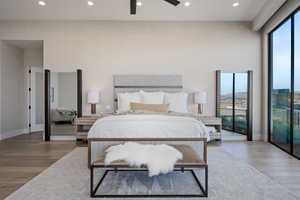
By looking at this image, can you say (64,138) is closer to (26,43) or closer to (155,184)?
(26,43)

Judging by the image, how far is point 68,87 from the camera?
16.8 feet

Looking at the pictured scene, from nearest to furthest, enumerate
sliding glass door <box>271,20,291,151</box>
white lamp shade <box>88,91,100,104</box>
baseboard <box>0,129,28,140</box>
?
sliding glass door <box>271,20,291,151</box>
white lamp shade <box>88,91,100,104</box>
baseboard <box>0,129,28,140</box>

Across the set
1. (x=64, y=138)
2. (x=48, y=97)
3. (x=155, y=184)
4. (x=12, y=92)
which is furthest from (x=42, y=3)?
(x=155, y=184)

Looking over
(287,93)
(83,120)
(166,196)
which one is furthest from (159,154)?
(287,93)

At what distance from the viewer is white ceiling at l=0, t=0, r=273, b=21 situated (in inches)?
176

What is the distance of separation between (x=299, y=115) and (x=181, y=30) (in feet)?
11.0

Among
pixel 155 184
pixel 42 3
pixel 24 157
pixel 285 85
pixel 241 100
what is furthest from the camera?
pixel 241 100

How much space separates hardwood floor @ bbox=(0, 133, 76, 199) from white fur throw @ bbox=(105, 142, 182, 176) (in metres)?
1.40

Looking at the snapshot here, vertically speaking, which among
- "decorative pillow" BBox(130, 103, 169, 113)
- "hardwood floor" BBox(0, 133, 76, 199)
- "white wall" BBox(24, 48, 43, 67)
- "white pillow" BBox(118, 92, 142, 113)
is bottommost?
"hardwood floor" BBox(0, 133, 76, 199)

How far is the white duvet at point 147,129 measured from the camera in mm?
3051

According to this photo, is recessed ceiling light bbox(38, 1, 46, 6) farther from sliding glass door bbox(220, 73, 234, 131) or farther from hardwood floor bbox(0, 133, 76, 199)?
sliding glass door bbox(220, 73, 234, 131)

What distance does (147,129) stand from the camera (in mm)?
3084

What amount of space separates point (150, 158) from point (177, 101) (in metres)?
2.67

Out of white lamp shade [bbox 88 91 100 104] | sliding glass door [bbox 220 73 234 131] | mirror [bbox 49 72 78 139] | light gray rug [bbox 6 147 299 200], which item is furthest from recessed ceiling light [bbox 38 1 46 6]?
sliding glass door [bbox 220 73 234 131]
